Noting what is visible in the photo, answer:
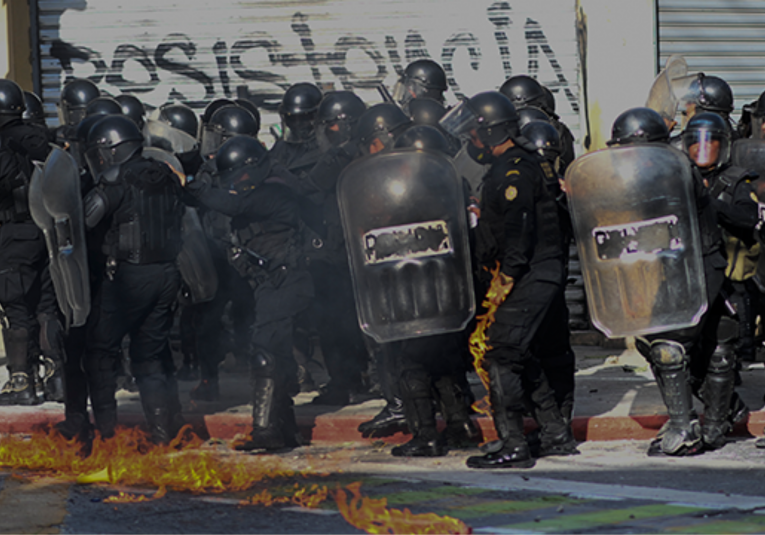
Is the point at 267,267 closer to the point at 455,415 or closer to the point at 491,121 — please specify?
the point at 455,415

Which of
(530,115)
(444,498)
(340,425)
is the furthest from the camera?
(530,115)

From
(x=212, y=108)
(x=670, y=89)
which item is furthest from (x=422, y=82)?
(x=670, y=89)

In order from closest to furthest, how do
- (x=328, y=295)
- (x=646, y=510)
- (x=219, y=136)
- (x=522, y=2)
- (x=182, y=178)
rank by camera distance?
1. (x=646, y=510)
2. (x=182, y=178)
3. (x=328, y=295)
4. (x=219, y=136)
5. (x=522, y=2)

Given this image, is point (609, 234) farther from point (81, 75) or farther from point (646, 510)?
point (81, 75)

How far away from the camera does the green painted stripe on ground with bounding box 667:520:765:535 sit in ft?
15.0

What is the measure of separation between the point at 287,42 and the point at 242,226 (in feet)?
17.0

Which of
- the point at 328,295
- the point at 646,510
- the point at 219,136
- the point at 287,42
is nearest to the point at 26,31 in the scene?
the point at 287,42

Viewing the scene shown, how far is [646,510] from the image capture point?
16.4 feet

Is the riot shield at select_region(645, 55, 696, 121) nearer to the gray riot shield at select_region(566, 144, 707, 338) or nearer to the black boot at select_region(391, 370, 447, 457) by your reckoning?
the gray riot shield at select_region(566, 144, 707, 338)

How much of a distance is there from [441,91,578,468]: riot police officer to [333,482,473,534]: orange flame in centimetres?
116

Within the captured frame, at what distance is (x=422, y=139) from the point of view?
6.68m

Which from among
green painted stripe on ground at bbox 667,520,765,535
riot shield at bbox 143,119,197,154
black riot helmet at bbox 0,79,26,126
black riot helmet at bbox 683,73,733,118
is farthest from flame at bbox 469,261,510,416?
black riot helmet at bbox 0,79,26,126

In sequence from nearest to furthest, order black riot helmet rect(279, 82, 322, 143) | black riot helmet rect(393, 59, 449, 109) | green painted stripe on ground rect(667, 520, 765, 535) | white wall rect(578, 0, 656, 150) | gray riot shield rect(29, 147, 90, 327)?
1. green painted stripe on ground rect(667, 520, 765, 535)
2. gray riot shield rect(29, 147, 90, 327)
3. black riot helmet rect(279, 82, 322, 143)
4. black riot helmet rect(393, 59, 449, 109)
5. white wall rect(578, 0, 656, 150)

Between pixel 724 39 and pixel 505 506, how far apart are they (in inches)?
312
